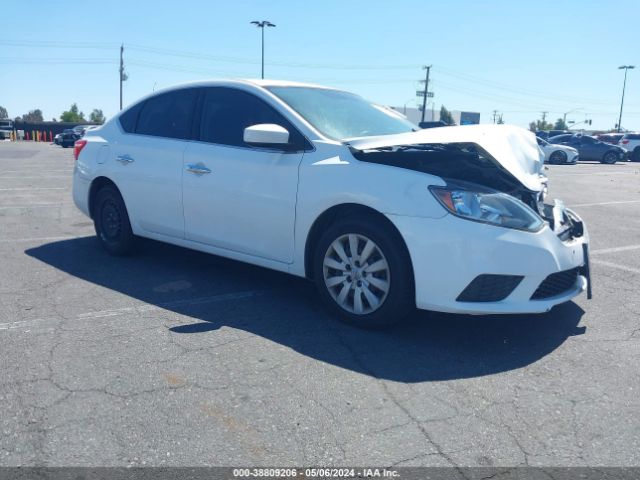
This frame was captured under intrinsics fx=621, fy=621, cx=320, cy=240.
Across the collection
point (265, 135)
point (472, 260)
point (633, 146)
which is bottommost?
point (472, 260)

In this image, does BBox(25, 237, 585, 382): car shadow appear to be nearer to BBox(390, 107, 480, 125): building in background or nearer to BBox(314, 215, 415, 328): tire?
BBox(314, 215, 415, 328): tire

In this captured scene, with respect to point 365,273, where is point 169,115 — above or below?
above

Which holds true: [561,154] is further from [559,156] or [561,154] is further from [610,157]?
[610,157]

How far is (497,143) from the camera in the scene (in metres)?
4.30

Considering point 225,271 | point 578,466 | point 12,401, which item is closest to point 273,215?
point 225,271

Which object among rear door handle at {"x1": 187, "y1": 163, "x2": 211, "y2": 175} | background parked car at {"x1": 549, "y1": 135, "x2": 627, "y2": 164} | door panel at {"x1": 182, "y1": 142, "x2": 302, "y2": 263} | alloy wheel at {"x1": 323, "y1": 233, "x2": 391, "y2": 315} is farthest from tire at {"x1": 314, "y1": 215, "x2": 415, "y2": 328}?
A: background parked car at {"x1": 549, "y1": 135, "x2": 627, "y2": 164}

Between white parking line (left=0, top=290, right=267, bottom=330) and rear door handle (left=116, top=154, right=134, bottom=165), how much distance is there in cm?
174

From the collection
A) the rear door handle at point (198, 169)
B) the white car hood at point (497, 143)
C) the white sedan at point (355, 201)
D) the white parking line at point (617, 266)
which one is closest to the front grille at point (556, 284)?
the white sedan at point (355, 201)

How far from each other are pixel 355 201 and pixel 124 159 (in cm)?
277

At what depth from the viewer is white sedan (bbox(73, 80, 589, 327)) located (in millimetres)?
3867

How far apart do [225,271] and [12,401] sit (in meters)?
2.78

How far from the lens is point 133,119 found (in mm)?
6051

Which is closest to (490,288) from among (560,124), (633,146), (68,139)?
(633,146)

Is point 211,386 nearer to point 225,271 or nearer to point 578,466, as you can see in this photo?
point 578,466
